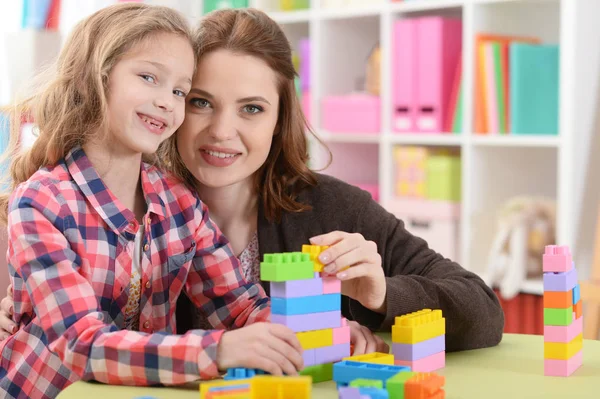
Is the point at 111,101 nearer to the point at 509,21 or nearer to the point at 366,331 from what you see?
the point at 366,331

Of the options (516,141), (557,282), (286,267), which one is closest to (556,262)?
(557,282)

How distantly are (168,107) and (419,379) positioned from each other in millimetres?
621

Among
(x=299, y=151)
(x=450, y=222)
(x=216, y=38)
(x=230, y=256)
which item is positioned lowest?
(x=450, y=222)

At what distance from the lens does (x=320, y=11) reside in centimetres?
338

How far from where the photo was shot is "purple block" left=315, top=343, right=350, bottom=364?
3.87 feet

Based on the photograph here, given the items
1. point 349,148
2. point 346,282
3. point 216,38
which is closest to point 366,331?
point 346,282

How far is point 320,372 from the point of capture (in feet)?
3.89

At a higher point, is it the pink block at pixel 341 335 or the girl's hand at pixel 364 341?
the pink block at pixel 341 335

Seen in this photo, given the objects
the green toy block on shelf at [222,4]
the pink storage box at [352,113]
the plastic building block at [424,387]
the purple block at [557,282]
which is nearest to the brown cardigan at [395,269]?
the purple block at [557,282]

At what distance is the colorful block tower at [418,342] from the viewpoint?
1211 millimetres

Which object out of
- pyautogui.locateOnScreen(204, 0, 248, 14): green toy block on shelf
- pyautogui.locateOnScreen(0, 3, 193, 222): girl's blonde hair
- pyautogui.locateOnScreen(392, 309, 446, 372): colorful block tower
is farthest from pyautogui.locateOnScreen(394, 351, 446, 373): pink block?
pyautogui.locateOnScreen(204, 0, 248, 14): green toy block on shelf

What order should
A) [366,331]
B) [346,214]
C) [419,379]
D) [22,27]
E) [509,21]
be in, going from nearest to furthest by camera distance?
[419,379]
[366,331]
[346,214]
[509,21]
[22,27]

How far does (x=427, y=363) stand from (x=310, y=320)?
0.61 ft

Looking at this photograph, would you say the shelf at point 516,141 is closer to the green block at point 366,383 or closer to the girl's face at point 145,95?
the girl's face at point 145,95
